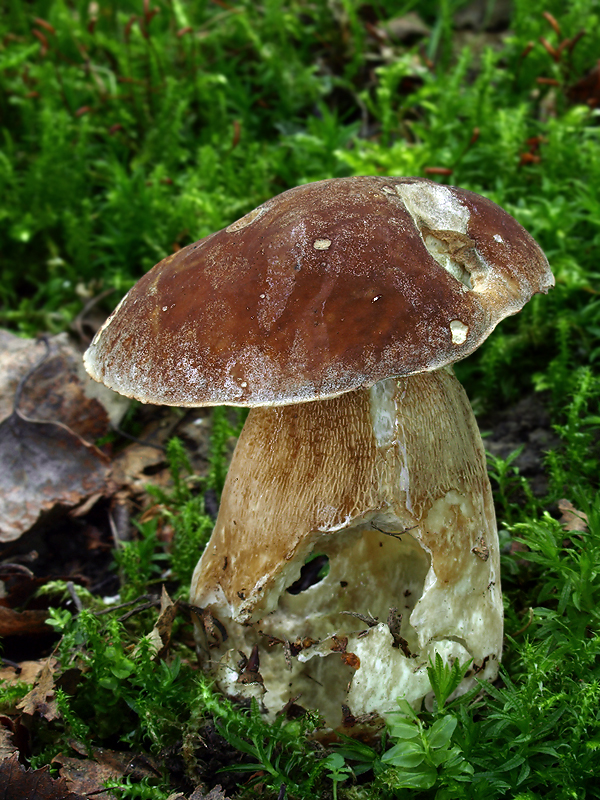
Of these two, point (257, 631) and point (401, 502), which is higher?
point (401, 502)

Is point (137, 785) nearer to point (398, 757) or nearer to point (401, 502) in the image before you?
point (398, 757)

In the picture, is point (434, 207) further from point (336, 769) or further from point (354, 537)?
point (336, 769)

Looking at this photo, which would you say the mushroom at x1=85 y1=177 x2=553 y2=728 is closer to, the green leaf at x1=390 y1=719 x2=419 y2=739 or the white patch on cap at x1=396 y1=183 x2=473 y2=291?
the white patch on cap at x1=396 y1=183 x2=473 y2=291

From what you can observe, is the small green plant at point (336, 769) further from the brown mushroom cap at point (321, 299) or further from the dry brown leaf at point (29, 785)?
the brown mushroom cap at point (321, 299)

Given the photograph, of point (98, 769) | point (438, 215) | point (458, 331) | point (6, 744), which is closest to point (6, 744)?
point (6, 744)

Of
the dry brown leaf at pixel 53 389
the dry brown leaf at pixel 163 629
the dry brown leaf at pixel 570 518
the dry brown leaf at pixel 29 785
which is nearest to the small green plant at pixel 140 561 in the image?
the dry brown leaf at pixel 163 629

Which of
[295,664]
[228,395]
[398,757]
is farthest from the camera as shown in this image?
[295,664]

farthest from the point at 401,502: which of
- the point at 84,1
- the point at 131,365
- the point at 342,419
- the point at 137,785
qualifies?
the point at 84,1

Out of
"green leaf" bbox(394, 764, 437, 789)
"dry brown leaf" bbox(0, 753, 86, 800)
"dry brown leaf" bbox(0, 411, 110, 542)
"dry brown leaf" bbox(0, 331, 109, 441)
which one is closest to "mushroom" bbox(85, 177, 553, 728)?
"green leaf" bbox(394, 764, 437, 789)
